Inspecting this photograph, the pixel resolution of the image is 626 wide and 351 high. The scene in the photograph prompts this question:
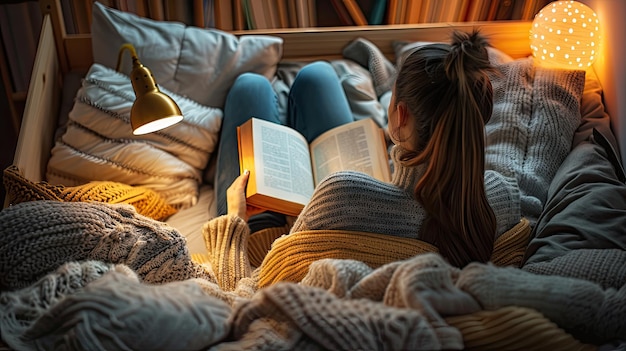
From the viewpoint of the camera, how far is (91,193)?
62.2 inches

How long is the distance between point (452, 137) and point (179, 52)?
3.30ft

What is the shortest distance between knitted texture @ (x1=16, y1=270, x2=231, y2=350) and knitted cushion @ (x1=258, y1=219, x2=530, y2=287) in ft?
1.11

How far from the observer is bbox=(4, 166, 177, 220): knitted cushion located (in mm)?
1462

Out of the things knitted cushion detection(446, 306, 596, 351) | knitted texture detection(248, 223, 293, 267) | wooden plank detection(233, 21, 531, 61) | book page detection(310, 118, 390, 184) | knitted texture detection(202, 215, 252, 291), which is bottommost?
knitted texture detection(248, 223, 293, 267)

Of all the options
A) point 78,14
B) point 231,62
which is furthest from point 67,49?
point 231,62

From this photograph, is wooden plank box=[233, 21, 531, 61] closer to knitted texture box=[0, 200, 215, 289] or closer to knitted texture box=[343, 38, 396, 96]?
knitted texture box=[343, 38, 396, 96]

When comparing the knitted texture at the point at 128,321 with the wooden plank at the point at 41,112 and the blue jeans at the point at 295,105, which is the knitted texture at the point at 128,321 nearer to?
the wooden plank at the point at 41,112

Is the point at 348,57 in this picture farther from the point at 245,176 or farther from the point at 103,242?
the point at 103,242

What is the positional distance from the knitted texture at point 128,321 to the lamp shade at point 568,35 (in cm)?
128

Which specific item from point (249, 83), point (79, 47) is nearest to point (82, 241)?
point (249, 83)

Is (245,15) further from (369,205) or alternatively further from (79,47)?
(369,205)

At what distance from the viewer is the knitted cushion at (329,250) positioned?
3.98 ft

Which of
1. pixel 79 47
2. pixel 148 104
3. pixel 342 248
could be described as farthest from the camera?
pixel 79 47

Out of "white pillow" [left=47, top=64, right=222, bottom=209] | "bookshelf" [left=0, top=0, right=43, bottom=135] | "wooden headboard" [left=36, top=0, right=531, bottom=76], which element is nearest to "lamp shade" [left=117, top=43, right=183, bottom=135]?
"white pillow" [left=47, top=64, right=222, bottom=209]
